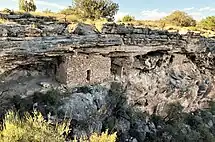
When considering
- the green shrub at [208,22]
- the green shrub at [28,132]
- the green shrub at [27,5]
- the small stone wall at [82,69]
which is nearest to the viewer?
the green shrub at [28,132]

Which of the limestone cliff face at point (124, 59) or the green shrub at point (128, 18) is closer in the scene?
the limestone cliff face at point (124, 59)

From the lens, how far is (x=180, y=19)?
2539 centimetres

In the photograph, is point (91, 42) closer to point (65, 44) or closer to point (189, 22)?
point (65, 44)

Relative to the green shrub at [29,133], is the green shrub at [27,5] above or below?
A: above

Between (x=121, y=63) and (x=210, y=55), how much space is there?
7.37 meters

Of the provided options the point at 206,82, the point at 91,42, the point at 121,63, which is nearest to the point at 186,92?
the point at 206,82

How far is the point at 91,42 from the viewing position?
12430 mm

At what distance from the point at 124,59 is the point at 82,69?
2852 mm

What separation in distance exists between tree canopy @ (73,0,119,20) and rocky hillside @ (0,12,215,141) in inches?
153

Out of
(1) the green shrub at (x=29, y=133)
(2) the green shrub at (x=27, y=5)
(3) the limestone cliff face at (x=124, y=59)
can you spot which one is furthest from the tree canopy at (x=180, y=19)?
(1) the green shrub at (x=29, y=133)

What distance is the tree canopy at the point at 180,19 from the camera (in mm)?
25062

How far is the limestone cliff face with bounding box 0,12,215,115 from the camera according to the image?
1098 cm

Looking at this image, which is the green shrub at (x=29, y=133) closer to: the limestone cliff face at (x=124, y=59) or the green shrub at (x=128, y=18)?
the limestone cliff face at (x=124, y=59)

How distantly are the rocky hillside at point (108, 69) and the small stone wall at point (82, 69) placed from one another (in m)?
0.11
